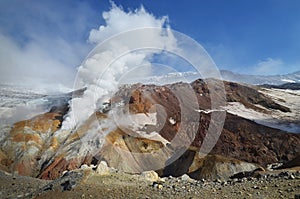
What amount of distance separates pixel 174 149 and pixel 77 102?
2017 inches

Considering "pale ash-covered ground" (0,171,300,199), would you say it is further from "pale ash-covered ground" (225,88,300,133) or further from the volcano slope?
"pale ash-covered ground" (225,88,300,133)

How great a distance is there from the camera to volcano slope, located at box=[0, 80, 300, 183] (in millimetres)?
69562

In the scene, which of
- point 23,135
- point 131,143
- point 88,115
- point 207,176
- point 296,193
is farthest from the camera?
point 88,115

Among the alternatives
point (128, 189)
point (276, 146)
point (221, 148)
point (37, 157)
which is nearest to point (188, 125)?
point (221, 148)

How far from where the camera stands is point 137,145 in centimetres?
8250

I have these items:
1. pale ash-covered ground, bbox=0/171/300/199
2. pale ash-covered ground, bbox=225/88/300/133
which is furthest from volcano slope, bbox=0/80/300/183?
pale ash-covered ground, bbox=0/171/300/199

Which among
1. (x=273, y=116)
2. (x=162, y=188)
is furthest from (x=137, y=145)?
(x=273, y=116)

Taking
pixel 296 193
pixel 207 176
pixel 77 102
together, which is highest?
pixel 77 102

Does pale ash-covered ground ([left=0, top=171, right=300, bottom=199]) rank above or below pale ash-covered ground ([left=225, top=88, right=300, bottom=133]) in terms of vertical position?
below

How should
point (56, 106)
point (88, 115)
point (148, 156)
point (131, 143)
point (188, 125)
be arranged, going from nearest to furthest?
point (148, 156), point (131, 143), point (88, 115), point (188, 125), point (56, 106)

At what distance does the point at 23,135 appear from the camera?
9506 centimetres

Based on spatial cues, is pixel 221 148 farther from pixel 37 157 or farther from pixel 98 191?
pixel 98 191

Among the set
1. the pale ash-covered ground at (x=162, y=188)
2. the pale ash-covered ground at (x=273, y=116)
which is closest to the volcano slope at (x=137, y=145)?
the pale ash-covered ground at (x=273, y=116)

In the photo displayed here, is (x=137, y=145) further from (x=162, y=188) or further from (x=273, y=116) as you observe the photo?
(x=273, y=116)
